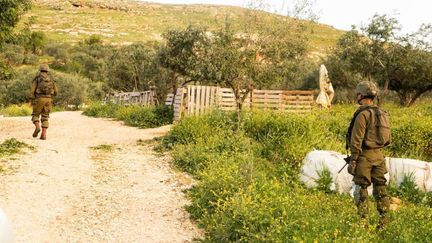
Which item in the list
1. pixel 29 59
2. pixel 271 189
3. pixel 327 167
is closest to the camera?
pixel 271 189

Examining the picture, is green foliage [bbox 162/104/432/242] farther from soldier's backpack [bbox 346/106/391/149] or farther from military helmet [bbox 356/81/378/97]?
military helmet [bbox 356/81/378/97]

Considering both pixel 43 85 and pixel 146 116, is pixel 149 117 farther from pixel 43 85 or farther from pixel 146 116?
pixel 43 85

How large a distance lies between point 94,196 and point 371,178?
4.48 metres

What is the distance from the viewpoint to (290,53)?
15.3 m

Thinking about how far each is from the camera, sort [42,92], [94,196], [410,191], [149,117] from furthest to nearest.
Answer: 1. [149,117]
2. [42,92]
3. [410,191]
4. [94,196]

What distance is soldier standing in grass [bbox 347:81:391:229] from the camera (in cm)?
588

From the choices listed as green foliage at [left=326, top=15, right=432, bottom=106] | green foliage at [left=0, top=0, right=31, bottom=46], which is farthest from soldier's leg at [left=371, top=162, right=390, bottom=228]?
green foliage at [left=326, top=15, right=432, bottom=106]

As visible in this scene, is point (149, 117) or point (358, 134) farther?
point (149, 117)

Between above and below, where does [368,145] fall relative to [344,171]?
above

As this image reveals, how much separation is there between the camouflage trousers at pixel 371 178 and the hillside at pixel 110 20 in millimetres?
67491

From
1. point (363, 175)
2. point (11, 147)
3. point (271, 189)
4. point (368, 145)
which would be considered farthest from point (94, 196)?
point (11, 147)

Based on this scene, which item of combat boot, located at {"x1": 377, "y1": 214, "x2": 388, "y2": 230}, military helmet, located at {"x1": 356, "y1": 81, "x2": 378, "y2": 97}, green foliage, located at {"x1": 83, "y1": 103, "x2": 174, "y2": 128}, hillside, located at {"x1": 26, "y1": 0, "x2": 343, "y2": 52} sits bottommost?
green foliage, located at {"x1": 83, "y1": 103, "x2": 174, "y2": 128}

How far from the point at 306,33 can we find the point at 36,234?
1238cm

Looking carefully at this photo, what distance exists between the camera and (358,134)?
5844mm
